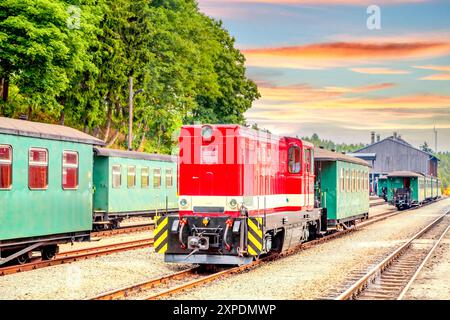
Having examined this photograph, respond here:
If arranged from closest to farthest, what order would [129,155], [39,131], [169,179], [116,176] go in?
1. [39,131]
2. [116,176]
3. [129,155]
4. [169,179]

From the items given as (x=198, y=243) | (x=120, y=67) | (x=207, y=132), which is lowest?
(x=198, y=243)

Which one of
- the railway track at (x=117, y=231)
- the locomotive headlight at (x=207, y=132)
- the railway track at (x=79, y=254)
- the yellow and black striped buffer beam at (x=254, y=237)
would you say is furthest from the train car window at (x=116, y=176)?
the yellow and black striped buffer beam at (x=254, y=237)

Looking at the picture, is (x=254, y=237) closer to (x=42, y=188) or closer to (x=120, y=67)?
(x=42, y=188)

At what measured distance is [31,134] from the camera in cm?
1653

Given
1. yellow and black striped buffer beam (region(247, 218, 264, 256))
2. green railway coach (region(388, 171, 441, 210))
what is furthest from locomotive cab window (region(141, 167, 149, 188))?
green railway coach (region(388, 171, 441, 210))

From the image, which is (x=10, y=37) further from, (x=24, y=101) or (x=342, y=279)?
(x=342, y=279)

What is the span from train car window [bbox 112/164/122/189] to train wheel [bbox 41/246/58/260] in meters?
9.19

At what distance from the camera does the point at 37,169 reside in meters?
17.0

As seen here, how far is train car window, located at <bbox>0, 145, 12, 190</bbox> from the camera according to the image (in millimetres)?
15574

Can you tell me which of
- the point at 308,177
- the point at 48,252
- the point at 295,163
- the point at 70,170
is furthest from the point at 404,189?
the point at 48,252

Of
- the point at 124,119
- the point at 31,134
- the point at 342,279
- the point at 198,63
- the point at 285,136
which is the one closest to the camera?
the point at 342,279

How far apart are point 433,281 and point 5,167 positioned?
10.1 m
